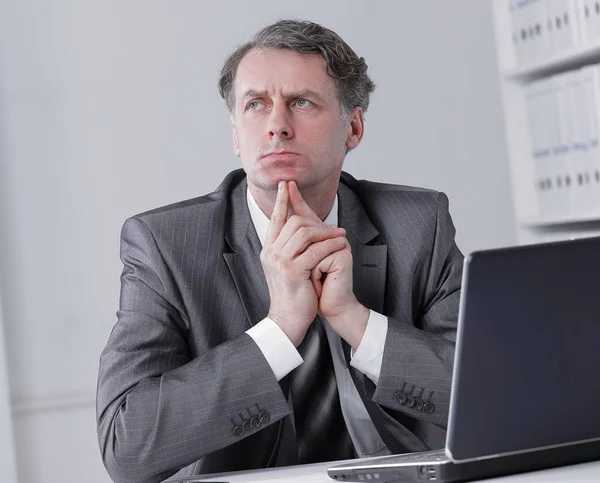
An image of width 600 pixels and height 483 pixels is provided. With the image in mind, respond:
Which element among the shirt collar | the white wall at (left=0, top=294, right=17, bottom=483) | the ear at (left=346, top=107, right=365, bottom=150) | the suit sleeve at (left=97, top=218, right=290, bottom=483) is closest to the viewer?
the suit sleeve at (left=97, top=218, right=290, bottom=483)

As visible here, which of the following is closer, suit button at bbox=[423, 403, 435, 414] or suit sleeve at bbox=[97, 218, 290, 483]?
suit sleeve at bbox=[97, 218, 290, 483]

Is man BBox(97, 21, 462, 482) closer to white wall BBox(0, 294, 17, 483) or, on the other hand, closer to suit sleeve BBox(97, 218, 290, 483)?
suit sleeve BBox(97, 218, 290, 483)

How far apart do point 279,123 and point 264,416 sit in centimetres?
58

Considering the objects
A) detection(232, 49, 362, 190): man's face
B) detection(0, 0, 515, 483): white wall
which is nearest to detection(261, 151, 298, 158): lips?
detection(232, 49, 362, 190): man's face

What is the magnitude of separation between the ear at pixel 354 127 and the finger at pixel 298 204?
0.28 m

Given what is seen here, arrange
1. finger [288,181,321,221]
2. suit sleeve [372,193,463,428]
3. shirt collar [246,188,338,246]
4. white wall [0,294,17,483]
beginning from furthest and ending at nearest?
white wall [0,294,17,483], shirt collar [246,188,338,246], finger [288,181,321,221], suit sleeve [372,193,463,428]

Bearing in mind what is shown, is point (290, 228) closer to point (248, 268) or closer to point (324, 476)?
point (248, 268)

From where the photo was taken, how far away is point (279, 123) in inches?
73.1

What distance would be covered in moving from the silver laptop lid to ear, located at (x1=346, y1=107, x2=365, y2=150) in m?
0.98

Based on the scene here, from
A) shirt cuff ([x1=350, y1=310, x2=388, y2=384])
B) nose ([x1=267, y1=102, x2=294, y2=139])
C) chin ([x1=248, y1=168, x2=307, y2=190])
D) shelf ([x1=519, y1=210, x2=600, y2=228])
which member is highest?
nose ([x1=267, y1=102, x2=294, y2=139])

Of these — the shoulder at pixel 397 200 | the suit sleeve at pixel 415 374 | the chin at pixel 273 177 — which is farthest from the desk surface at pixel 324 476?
the shoulder at pixel 397 200

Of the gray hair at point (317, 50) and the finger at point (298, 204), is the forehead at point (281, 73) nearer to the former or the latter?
the gray hair at point (317, 50)

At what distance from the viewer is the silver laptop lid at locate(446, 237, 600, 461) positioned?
112cm

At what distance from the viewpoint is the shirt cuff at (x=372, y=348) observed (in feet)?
5.63
